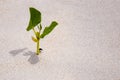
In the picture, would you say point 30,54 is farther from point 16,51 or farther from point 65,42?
point 65,42

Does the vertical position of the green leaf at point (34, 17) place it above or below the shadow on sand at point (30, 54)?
above

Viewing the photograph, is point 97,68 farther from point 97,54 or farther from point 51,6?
point 51,6

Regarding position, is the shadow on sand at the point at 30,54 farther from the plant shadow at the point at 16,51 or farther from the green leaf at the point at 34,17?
the green leaf at the point at 34,17

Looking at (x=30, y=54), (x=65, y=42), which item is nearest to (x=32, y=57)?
(x=30, y=54)

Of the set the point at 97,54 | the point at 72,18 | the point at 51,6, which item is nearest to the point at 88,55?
the point at 97,54

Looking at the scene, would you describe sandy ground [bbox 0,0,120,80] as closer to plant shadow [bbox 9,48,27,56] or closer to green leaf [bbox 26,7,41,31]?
plant shadow [bbox 9,48,27,56]

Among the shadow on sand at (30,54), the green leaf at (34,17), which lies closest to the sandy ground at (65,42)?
the shadow on sand at (30,54)

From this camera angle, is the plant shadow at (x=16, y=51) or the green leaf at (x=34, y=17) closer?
the green leaf at (x=34, y=17)

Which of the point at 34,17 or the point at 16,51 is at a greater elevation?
the point at 34,17
